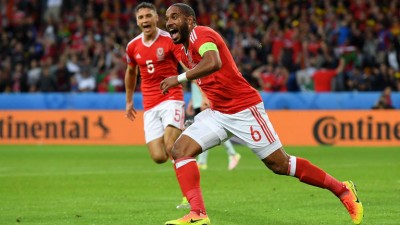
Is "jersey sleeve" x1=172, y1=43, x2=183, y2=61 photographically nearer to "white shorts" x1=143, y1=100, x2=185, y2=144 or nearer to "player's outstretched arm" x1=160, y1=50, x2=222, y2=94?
"white shorts" x1=143, y1=100, x2=185, y2=144

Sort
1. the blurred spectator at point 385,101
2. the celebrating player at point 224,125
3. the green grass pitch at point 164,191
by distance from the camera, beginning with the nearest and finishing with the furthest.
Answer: the celebrating player at point 224,125 < the green grass pitch at point 164,191 < the blurred spectator at point 385,101

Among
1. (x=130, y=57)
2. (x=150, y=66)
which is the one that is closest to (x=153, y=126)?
(x=150, y=66)

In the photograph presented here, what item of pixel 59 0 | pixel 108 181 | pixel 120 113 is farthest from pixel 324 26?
pixel 108 181

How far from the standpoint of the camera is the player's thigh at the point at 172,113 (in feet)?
38.3

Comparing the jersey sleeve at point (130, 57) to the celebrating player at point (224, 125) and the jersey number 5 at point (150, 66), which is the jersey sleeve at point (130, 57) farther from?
the celebrating player at point (224, 125)

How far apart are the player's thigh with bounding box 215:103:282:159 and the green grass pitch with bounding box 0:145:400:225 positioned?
2.91ft

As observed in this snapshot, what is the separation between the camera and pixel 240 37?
1058 inches

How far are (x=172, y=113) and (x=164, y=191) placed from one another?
5.18 feet

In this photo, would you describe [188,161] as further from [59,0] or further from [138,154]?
[59,0]

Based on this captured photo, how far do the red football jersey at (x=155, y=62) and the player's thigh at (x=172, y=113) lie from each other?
77mm

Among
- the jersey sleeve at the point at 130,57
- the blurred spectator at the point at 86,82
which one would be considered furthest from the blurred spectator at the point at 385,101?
the jersey sleeve at the point at 130,57

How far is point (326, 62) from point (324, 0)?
382cm

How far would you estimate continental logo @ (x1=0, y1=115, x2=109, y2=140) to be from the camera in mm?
24188

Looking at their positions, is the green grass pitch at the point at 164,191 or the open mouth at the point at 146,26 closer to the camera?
the green grass pitch at the point at 164,191
